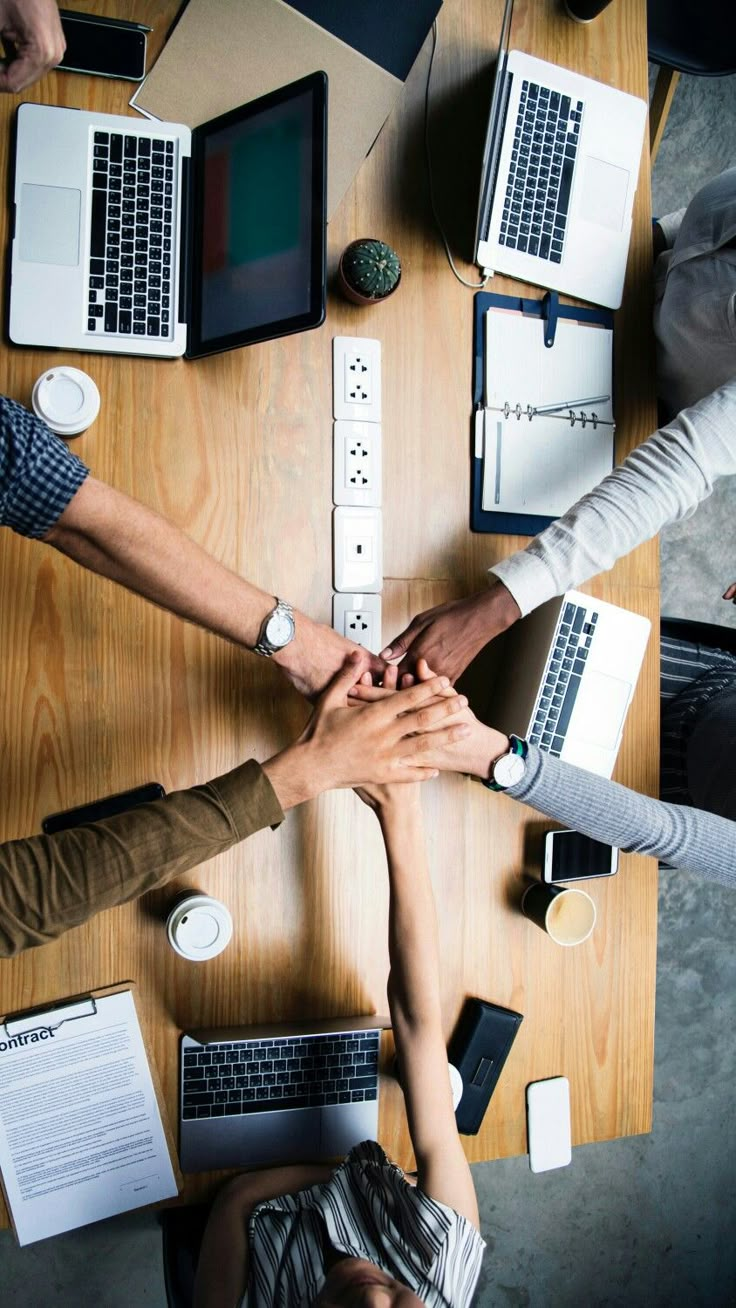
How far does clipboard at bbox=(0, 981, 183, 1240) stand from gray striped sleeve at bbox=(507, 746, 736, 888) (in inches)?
26.5

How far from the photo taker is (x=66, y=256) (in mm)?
1318

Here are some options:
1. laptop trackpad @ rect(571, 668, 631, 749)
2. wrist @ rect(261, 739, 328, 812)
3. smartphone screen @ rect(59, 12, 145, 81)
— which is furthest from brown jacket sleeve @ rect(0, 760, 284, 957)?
smartphone screen @ rect(59, 12, 145, 81)

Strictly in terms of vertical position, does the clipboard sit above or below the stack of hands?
below

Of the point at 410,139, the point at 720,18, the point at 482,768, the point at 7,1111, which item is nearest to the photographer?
the point at 7,1111

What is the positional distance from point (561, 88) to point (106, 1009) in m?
1.70

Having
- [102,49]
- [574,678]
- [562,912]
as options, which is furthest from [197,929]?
[102,49]

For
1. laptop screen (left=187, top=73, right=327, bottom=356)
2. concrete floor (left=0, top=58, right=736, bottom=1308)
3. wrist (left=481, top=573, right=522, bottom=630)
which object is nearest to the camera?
laptop screen (left=187, top=73, right=327, bottom=356)

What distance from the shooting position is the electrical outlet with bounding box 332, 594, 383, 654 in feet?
4.76

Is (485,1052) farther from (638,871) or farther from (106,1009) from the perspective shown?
(106,1009)

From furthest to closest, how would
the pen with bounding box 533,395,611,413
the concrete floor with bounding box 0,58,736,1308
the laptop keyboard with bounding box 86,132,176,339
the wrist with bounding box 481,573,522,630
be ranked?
1. the concrete floor with bounding box 0,58,736,1308
2. the pen with bounding box 533,395,611,413
3. the wrist with bounding box 481,573,522,630
4. the laptop keyboard with bounding box 86,132,176,339

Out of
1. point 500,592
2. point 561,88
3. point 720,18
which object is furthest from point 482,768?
point 720,18

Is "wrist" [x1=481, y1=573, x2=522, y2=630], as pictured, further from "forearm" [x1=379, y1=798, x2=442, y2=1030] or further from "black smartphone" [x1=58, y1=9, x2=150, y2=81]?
"black smartphone" [x1=58, y1=9, x2=150, y2=81]

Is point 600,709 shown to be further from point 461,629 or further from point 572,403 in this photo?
point 572,403

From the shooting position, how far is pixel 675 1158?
2.44 meters
